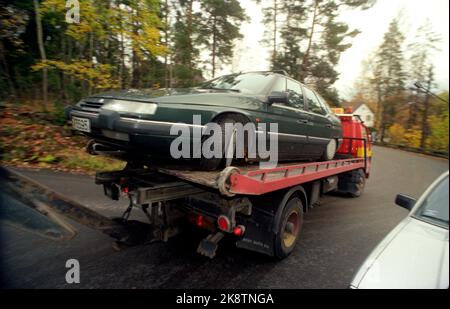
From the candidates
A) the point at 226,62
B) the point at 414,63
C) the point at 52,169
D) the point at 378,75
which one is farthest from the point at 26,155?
the point at 378,75

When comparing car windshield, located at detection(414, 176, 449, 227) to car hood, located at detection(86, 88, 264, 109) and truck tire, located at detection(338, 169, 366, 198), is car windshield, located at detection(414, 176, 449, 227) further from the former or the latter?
truck tire, located at detection(338, 169, 366, 198)

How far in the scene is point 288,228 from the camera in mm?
3344

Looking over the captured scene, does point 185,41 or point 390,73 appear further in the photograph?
point 390,73

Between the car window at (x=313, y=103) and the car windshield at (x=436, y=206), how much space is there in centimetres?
231

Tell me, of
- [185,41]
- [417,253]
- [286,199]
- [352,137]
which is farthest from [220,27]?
[417,253]

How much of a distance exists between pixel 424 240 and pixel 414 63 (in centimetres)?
2719

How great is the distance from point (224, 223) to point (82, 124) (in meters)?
1.67

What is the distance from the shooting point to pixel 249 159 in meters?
3.22

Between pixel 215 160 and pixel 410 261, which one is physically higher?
pixel 215 160

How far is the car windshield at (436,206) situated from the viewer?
222 cm

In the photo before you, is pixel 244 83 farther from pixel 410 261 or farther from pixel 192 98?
pixel 410 261

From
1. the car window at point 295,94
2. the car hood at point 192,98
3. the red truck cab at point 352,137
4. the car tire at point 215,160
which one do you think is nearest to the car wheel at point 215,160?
the car tire at point 215,160

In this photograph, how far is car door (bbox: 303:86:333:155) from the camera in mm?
4309

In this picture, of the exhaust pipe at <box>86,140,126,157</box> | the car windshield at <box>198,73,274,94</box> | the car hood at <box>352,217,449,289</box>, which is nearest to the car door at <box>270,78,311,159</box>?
the car windshield at <box>198,73,274,94</box>
